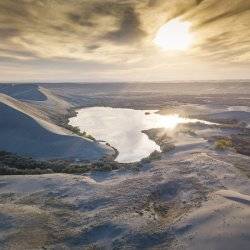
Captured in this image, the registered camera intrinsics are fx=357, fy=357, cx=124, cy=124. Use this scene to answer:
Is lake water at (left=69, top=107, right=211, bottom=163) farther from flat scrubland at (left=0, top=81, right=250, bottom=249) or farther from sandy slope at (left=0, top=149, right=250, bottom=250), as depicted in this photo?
sandy slope at (left=0, top=149, right=250, bottom=250)

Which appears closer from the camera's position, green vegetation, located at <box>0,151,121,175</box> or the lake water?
green vegetation, located at <box>0,151,121,175</box>

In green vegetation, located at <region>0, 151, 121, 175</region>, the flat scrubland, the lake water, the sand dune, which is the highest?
the sand dune

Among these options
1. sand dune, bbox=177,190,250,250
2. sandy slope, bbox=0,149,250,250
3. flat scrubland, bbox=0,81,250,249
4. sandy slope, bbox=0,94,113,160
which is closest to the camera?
sand dune, bbox=177,190,250,250

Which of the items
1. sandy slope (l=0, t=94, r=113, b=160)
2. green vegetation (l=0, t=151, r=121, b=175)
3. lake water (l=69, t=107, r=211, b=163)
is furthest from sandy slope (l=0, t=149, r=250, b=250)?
lake water (l=69, t=107, r=211, b=163)

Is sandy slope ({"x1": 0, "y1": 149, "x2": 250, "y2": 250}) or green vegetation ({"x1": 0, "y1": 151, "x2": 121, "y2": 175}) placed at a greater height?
sandy slope ({"x1": 0, "y1": 149, "x2": 250, "y2": 250})

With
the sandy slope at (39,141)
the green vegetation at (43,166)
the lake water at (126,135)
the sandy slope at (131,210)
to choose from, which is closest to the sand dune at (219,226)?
the sandy slope at (131,210)

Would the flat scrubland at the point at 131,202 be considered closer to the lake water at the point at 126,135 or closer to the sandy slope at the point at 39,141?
the sandy slope at the point at 39,141

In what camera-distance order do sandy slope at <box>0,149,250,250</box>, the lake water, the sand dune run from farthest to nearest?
the lake water → sandy slope at <box>0,149,250,250</box> → the sand dune

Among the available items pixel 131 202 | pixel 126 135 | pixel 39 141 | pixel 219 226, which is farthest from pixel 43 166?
pixel 126 135
